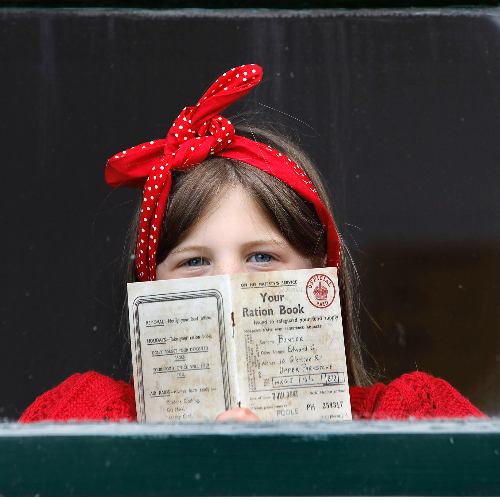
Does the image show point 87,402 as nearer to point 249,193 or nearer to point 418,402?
point 249,193

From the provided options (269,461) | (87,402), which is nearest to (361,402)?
(87,402)

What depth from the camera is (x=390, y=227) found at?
82.0 inches

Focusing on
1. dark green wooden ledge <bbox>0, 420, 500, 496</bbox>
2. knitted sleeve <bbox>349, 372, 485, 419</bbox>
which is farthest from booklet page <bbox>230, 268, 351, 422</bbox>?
dark green wooden ledge <bbox>0, 420, 500, 496</bbox>

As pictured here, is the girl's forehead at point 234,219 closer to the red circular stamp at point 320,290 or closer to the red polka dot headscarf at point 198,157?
the red polka dot headscarf at point 198,157

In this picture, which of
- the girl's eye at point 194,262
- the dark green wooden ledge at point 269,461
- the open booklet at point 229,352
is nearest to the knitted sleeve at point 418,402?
the open booklet at point 229,352

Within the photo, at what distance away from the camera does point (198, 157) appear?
1.43 m

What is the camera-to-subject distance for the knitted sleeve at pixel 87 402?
127 centimetres

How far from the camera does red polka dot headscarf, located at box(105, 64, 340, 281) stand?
144cm

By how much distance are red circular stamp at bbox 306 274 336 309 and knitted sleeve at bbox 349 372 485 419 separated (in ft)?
0.78

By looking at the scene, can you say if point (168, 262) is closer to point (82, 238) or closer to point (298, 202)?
point (298, 202)

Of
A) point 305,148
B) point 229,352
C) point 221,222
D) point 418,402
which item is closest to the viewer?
point 229,352

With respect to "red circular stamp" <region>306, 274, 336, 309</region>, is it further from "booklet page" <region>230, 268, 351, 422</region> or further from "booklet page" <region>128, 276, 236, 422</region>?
"booklet page" <region>128, 276, 236, 422</region>

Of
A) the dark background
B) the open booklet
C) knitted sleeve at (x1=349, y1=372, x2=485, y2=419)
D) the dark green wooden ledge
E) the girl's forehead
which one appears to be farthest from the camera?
the dark background

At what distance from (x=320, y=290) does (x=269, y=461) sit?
25.9 inches
